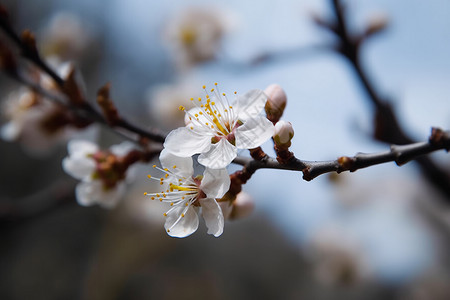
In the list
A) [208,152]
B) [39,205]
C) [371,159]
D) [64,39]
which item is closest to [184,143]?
[208,152]

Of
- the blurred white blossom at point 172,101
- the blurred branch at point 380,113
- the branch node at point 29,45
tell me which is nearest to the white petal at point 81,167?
the branch node at point 29,45

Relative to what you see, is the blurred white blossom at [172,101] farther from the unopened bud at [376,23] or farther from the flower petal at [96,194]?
the flower petal at [96,194]

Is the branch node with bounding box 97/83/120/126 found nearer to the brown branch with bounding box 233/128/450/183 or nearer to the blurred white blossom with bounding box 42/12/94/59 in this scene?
the brown branch with bounding box 233/128/450/183

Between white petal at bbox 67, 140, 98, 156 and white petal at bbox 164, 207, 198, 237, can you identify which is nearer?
white petal at bbox 164, 207, 198, 237

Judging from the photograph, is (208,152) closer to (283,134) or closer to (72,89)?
(283,134)

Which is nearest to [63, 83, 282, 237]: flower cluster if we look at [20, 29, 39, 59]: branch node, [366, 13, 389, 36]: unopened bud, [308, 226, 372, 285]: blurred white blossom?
[20, 29, 39, 59]: branch node
